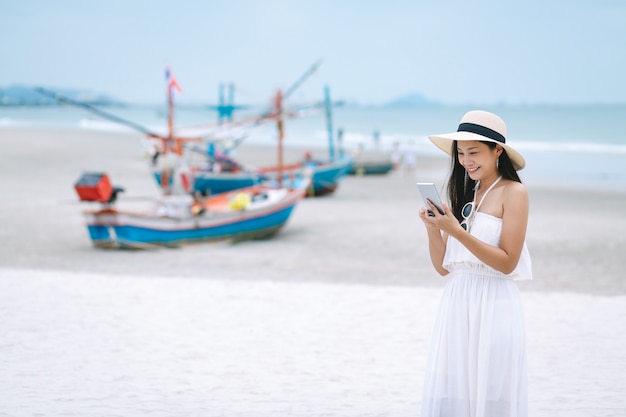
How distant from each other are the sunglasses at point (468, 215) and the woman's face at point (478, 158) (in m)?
0.11

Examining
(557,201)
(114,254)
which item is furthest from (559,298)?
(557,201)

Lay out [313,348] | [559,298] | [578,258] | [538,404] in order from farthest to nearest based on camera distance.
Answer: [578,258]
[559,298]
[313,348]
[538,404]

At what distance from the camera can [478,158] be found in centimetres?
299

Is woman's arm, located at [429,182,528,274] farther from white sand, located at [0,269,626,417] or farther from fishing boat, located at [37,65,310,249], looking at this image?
fishing boat, located at [37,65,310,249]

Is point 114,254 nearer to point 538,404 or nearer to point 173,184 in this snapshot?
point 173,184

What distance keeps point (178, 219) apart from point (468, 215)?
967 centimetres

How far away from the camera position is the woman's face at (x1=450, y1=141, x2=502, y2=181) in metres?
2.98

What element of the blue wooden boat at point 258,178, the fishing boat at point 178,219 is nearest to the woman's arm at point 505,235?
the fishing boat at point 178,219

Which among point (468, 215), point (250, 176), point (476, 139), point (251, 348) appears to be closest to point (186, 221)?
point (251, 348)

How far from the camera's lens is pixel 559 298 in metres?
7.87

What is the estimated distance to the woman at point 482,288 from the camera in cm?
287

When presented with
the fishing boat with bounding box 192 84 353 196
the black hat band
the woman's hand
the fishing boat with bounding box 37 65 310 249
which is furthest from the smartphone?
the fishing boat with bounding box 192 84 353 196

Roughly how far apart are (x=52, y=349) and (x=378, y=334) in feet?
8.48

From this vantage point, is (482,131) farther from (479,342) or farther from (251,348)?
(251,348)
